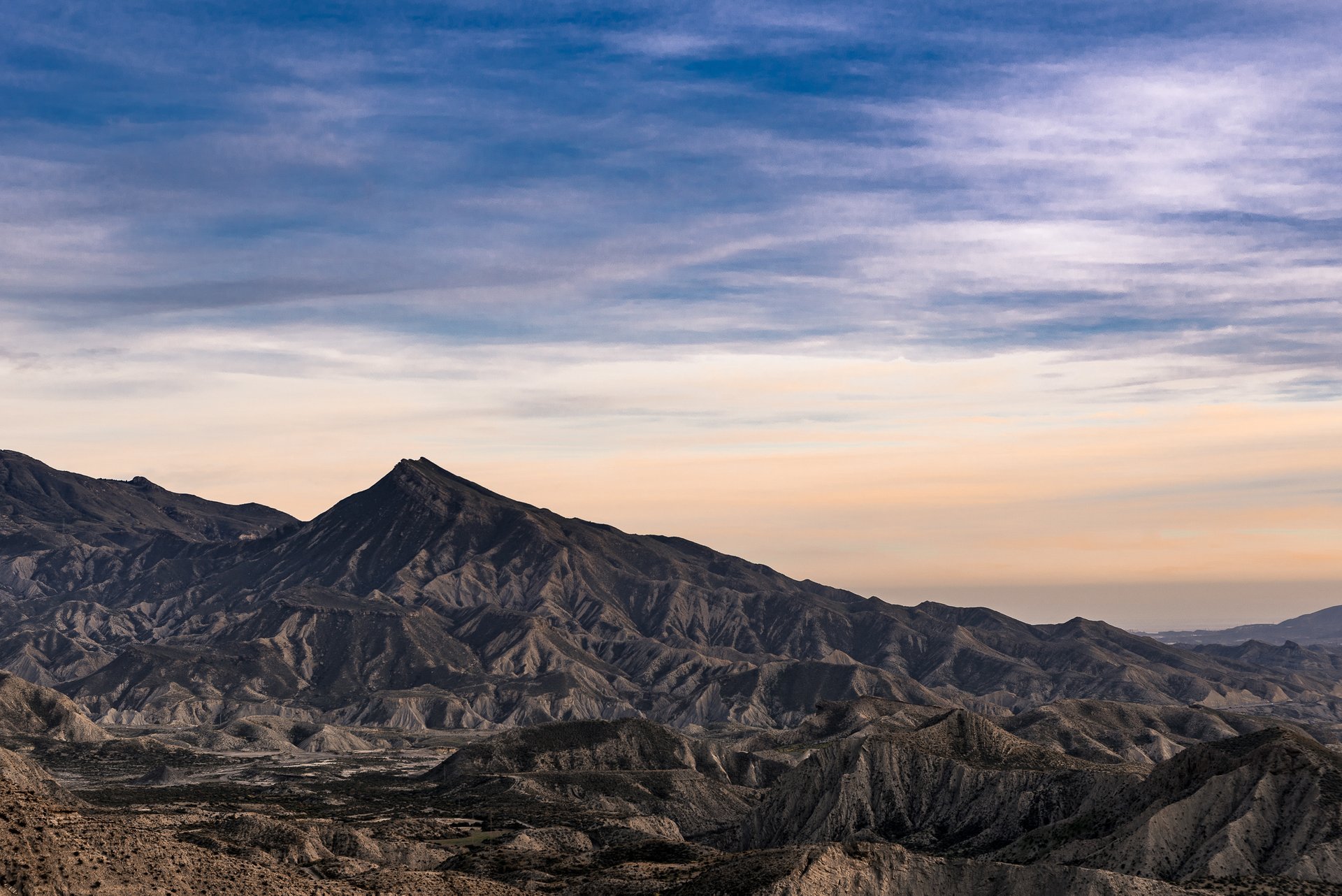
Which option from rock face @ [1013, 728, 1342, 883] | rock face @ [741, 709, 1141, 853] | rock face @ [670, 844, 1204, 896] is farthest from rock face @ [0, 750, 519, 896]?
rock face @ [741, 709, 1141, 853]

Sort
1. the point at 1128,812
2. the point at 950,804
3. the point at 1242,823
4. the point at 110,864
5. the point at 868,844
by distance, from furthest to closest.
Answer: the point at 950,804 < the point at 1128,812 < the point at 1242,823 < the point at 868,844 < the point at 110,864

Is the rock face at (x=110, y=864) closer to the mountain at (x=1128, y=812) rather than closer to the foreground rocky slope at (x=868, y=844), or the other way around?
the foreground rocky slope at (x=868, y=844)

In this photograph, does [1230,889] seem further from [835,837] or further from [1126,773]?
[835,837]

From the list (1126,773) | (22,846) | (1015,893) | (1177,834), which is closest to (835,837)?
(1126,773)

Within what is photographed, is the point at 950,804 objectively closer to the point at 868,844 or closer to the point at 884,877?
the point at 868,844

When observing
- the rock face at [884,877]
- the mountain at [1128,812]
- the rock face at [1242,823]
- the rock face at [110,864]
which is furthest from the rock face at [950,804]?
the rock face at [110,864]

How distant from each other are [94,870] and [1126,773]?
123119 mm

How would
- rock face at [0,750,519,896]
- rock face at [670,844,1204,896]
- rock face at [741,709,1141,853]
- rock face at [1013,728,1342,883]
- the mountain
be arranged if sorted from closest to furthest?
1. rock face at [0,750,519,896]
2. rock face at [670,844,1204,896]
3. rock face at [1013,728,1342,883]
4. the mountain
5. rock face at [741,709,1141,853]

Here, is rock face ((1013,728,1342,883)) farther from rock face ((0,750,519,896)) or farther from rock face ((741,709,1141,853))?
rock face ((0,750,519,896))

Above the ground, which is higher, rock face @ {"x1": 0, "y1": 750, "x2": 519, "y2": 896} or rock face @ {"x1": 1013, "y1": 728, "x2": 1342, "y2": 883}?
rock face @ {"x1": 1013, "y1": 728, "x2": 1342, "y2": 883}

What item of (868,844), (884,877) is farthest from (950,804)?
(884,877)

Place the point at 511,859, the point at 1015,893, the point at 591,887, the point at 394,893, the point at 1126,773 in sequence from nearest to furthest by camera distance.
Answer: the point at 394,893, the point at 1015,893, the point at 591,887, the point at 511,859, the point at 1126,773

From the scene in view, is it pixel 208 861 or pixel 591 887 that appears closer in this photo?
pixel 208 861

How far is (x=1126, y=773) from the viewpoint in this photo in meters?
169
